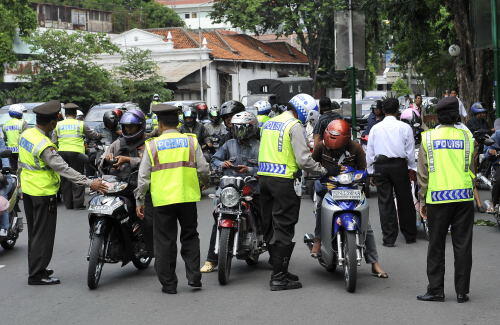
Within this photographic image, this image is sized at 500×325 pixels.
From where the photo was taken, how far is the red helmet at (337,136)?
8680 millimetres

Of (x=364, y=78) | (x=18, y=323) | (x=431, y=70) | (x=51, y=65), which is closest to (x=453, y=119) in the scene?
(x=18, y=323)

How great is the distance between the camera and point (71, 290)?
28.1 feet

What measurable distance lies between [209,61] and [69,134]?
4114 cm

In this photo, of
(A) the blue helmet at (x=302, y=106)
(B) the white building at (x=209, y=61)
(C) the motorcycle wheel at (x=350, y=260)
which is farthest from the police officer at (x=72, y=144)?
(B) the white building at (x=209, y=61)

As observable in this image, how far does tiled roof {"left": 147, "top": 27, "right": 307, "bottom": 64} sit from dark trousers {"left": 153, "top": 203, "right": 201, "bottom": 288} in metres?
48.7

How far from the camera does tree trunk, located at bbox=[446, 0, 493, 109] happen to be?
23.1 metres

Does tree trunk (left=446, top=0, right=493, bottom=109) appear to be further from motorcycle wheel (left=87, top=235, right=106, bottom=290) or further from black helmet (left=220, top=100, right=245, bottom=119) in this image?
motorcycle wheel (left=87, top=235, right=106, bottom=290)

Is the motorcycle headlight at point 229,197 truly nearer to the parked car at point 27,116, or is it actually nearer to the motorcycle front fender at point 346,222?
the motorcycle front fender at point 346,222

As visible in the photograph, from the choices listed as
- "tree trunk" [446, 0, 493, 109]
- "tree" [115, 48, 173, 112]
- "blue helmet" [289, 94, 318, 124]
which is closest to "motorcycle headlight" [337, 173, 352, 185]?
"blue helmet" [289, 94, 318, 124]

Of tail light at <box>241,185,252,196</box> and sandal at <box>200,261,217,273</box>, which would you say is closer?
tail light at <box>241,185,252,196</box>

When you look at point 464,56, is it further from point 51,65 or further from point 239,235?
point 51,65

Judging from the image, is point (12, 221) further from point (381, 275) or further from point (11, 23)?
point (11, 23)

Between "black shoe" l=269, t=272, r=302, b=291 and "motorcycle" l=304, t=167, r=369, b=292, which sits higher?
"motorcycle" l=304, t=167, r=369, b=292

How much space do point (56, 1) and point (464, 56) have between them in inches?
2487
